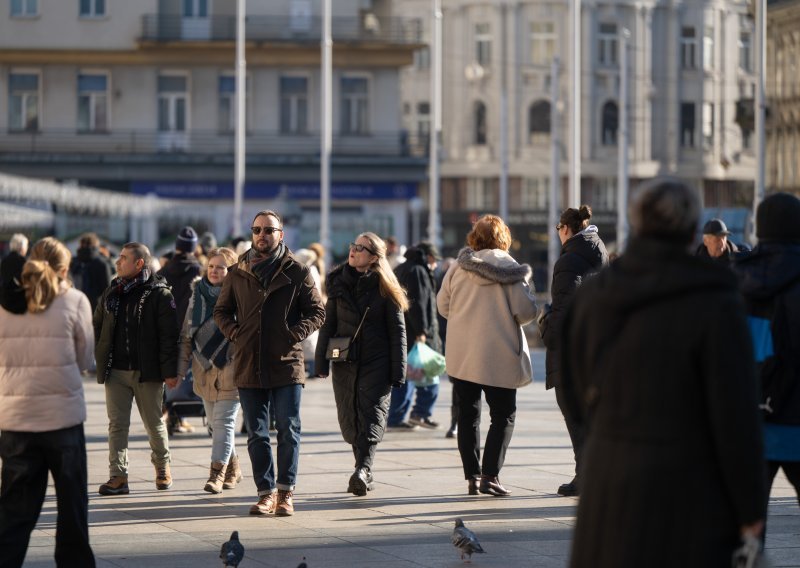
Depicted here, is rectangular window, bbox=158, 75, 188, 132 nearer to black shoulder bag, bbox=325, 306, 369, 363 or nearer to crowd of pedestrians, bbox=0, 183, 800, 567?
crowd of pedestrians, bbox=0, 183, 800, 567

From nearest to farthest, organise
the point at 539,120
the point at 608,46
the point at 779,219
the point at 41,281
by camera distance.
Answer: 1. the point at 779,219
2. the point at 41,281
3. the point at 539,120
4. the point at 608,46

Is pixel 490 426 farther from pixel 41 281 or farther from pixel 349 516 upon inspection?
pixel 41 281

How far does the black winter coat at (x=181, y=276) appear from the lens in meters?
15.9

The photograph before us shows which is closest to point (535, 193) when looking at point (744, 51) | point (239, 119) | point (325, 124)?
point (744, 51)

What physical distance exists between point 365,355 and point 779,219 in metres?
5.25

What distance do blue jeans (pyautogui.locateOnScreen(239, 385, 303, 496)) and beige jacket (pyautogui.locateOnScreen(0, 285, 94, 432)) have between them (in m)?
2.95

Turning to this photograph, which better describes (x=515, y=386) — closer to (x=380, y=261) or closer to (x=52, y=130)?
(x=380, y=261)

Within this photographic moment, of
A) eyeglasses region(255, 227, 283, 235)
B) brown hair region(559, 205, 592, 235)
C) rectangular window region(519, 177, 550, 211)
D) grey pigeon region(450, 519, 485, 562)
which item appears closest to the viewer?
grey pigeon region(450, 519, 485, 562)

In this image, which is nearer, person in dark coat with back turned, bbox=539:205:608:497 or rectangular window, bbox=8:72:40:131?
person in dark coat with back turned, bbox=539:205:608:497

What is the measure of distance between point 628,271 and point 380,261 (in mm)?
7338

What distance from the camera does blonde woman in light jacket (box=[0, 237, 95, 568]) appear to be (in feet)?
26.8

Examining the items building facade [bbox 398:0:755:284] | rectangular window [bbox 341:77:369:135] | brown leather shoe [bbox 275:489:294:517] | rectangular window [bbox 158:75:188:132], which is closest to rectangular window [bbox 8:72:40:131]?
rectangular window [bbox 158:75:188:132]

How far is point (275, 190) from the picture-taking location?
52.8 metres

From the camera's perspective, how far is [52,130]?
52.9 metres
